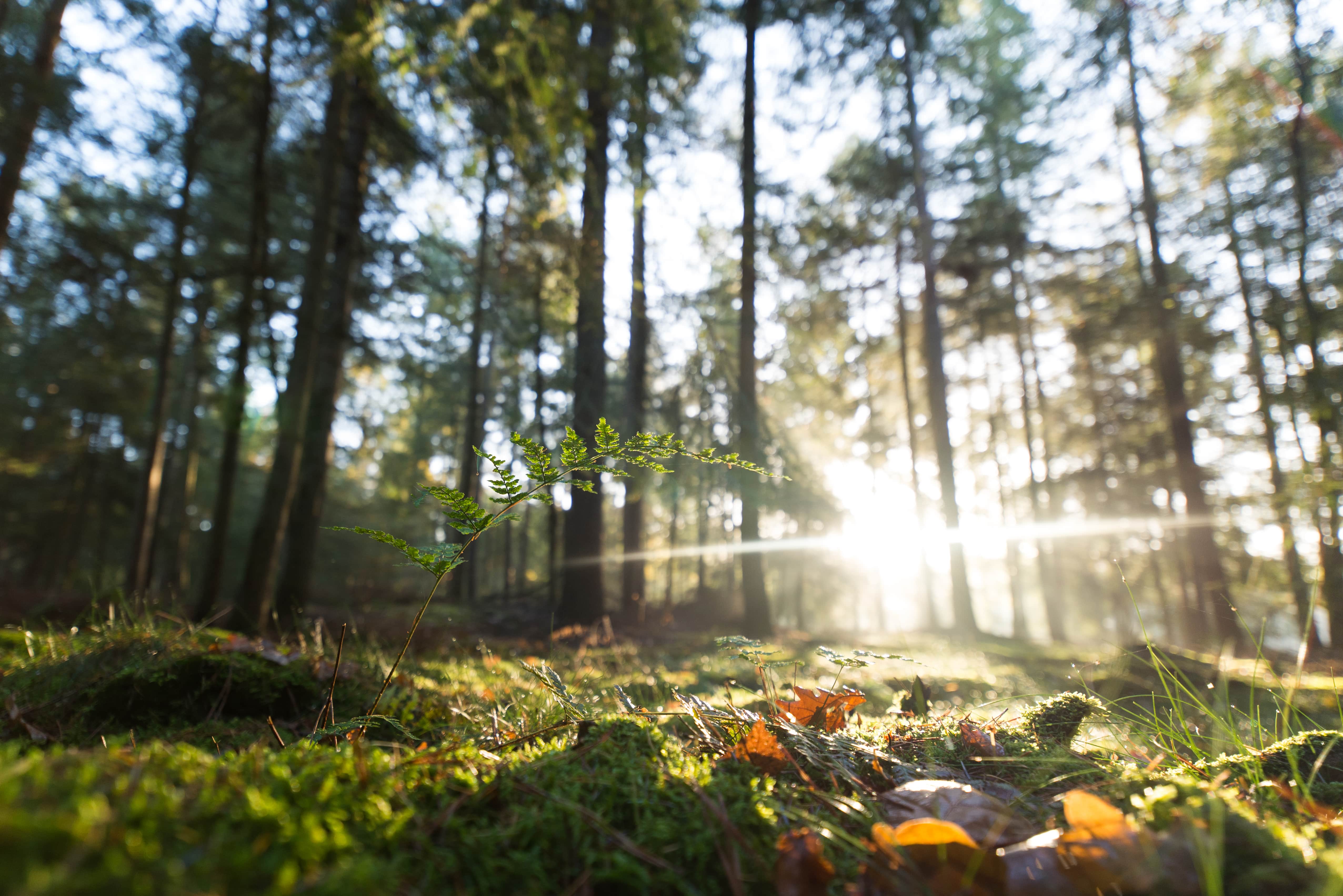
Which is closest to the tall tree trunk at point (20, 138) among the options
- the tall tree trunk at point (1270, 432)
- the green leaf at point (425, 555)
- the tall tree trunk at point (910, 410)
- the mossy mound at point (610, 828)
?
the green leaf at point (425, 555)

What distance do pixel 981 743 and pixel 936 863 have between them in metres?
0.87

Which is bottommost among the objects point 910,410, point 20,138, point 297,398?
point 297,398

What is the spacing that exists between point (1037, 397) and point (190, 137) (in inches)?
921

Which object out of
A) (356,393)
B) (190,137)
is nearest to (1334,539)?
(190,137)

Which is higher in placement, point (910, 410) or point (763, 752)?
point (910, 410)

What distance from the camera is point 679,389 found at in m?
12.6

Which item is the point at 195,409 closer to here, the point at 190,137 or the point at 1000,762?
the point at 190,137

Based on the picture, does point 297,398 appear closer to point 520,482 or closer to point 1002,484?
point 520,482

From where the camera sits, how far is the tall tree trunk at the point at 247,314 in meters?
6.74

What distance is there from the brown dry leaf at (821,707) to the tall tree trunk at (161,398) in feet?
42.1

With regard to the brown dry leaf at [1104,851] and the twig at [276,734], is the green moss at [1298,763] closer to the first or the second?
the brown dry leaf at [1104,851]

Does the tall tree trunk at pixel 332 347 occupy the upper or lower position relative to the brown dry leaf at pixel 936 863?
upper

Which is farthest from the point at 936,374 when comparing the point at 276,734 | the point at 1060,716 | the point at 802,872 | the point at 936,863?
the point at 276,734

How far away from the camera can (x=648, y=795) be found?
1.23 m
